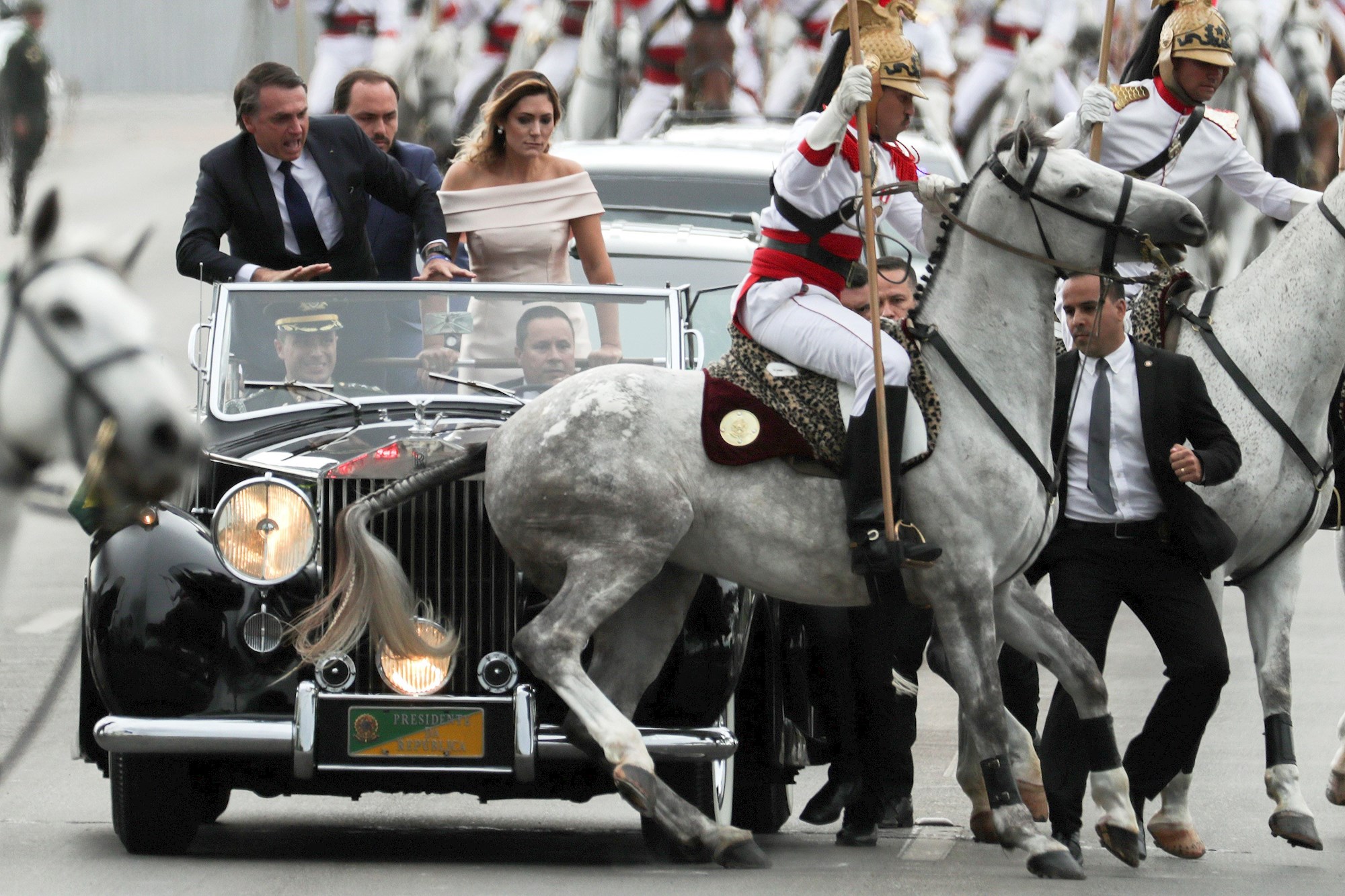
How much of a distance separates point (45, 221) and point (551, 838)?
4.70 metres

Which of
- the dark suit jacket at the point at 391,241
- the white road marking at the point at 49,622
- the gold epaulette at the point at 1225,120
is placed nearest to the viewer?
the gold epaulette at the point at 1225,120

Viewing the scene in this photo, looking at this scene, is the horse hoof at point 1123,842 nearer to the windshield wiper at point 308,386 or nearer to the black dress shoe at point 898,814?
the black dress shoe at point 898,814

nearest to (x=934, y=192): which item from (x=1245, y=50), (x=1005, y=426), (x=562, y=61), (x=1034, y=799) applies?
(x=1005, y=426)

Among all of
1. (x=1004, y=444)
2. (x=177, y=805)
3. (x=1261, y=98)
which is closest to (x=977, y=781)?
(x=1004, y=444)

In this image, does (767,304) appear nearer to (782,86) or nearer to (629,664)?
(629,664)

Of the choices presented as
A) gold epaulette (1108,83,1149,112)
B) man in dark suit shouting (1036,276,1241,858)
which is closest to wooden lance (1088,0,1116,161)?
gold epaulette (1108,83,1149,112)

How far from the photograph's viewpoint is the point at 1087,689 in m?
8.44

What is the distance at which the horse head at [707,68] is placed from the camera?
65.1 ft

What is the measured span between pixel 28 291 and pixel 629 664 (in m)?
3.51

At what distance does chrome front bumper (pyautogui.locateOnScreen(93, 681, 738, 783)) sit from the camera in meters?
8.02

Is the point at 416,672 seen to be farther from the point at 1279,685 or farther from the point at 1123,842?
the point at 1279,685

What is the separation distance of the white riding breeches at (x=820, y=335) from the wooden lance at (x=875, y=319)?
0.05 meters

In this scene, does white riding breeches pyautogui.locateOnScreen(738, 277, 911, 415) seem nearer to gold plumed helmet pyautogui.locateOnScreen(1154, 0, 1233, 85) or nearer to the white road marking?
gold plumed helmet pyautogui.locateOnScreen(1154, 0, 1233, 85)

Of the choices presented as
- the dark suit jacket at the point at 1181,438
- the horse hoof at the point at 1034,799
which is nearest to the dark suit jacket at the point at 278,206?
the dark suit jacket at the point at 1181,438
